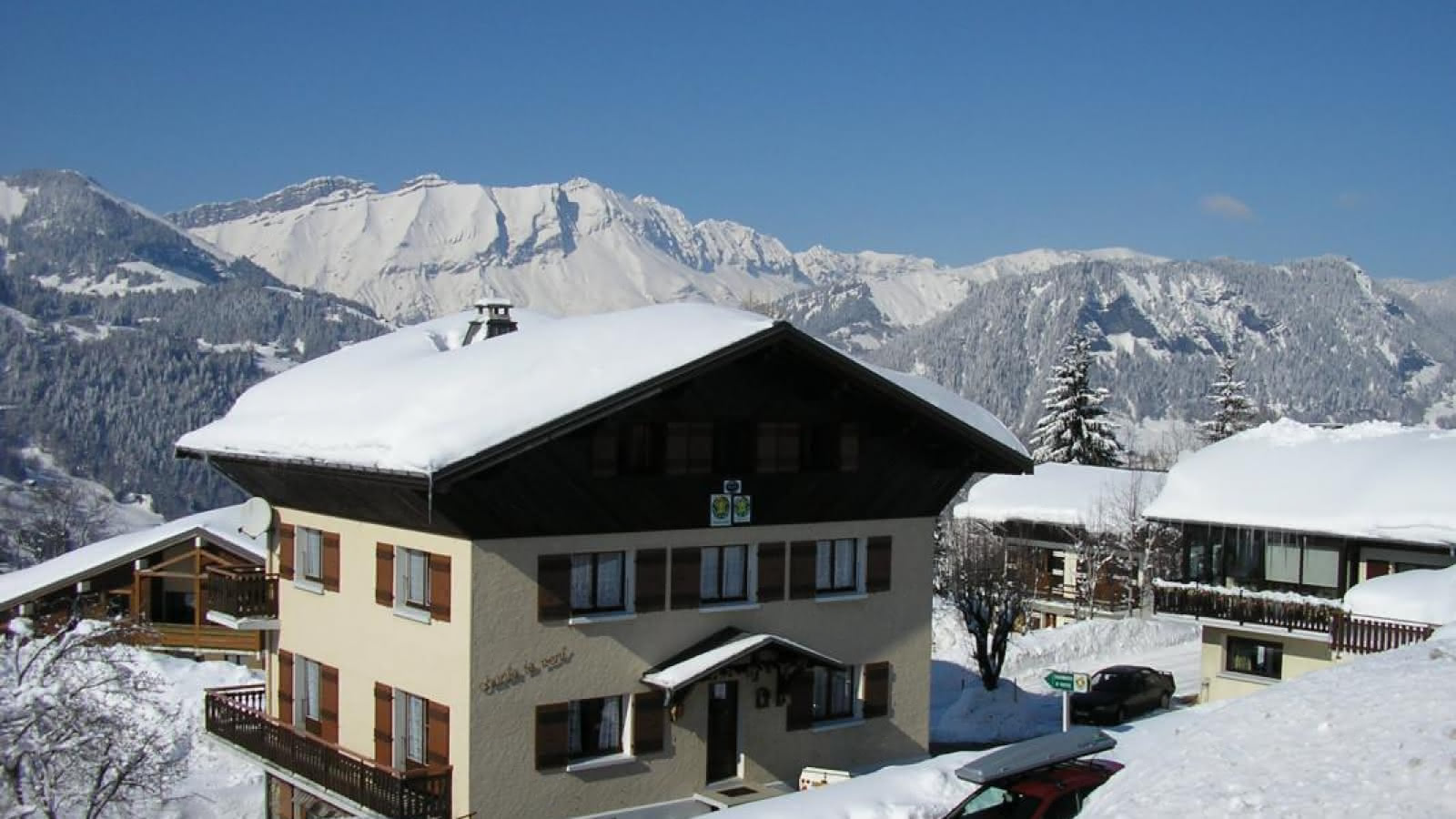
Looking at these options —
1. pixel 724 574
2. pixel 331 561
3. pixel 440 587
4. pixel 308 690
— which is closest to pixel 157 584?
pixel 308 690

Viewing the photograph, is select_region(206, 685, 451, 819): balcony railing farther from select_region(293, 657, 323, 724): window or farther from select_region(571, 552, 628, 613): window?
select_region(571, 552, 628, 613): window

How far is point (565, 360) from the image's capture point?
84.0 ft

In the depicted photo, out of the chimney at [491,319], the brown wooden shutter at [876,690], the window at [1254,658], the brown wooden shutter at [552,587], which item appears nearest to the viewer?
the brown wooden shutter at [552,587]

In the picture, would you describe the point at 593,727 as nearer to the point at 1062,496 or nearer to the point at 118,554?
the point at 118,554

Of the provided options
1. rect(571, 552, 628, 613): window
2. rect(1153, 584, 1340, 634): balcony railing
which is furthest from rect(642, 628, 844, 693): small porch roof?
rect(1153, 584, 1340, 634): balcony railing

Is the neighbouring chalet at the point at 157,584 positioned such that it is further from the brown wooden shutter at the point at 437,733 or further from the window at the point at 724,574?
the window at the point at 724,574

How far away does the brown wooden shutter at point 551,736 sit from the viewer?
24.7 meters

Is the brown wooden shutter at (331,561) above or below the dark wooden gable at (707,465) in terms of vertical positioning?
below

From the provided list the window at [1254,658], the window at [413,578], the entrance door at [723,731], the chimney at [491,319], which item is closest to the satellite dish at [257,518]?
the window at [413,578]

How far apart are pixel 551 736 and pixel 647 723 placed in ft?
6.56

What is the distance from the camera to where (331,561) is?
93.3 ft

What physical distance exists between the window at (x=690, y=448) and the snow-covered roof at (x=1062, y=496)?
138ft

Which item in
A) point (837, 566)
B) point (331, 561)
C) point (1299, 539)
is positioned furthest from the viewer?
point (1299, 539)

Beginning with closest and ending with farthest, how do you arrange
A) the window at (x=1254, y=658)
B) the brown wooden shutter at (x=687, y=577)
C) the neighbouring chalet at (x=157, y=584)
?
the brown wooden shutter at (x=687, y=577)
the window at (x=1254, y=658)
the neighbouring chalet at (x=157, y=584)
